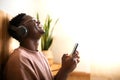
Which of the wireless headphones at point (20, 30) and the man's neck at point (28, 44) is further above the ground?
the wireless headphones at point (20, 30)

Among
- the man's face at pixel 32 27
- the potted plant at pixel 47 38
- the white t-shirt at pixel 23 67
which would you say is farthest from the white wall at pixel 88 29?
the white t-shirt at pixel 23 67

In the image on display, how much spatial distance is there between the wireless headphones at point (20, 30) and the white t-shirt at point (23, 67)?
0.09 metres

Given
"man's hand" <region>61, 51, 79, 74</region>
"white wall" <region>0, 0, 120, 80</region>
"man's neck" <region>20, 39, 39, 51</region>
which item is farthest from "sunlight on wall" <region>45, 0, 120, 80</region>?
"man's neck" <region>20, 39, 39, 51</region>

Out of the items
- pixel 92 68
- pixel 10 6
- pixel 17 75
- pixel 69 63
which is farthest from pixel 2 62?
pixel 92 68

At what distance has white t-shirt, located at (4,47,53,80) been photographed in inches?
43.2

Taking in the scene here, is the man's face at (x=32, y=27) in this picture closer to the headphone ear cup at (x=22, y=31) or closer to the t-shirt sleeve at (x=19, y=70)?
the headphone ear cup at (x=22, y=31)

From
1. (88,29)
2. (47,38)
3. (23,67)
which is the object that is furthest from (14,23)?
(88,29)

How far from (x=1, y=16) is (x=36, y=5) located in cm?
135

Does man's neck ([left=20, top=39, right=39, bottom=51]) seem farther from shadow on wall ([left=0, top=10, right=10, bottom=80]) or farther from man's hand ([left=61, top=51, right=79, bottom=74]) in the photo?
man's hand ([left=61, top=51, right=79, bottom=74])

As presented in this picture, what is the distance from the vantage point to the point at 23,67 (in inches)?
43.9

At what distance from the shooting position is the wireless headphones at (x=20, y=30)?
1279 mm

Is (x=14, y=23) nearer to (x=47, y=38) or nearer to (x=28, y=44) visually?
(x=28, y=44)

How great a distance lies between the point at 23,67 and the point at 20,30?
→ 27cm

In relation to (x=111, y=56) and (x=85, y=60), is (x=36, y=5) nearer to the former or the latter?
(x=85, y=60)
